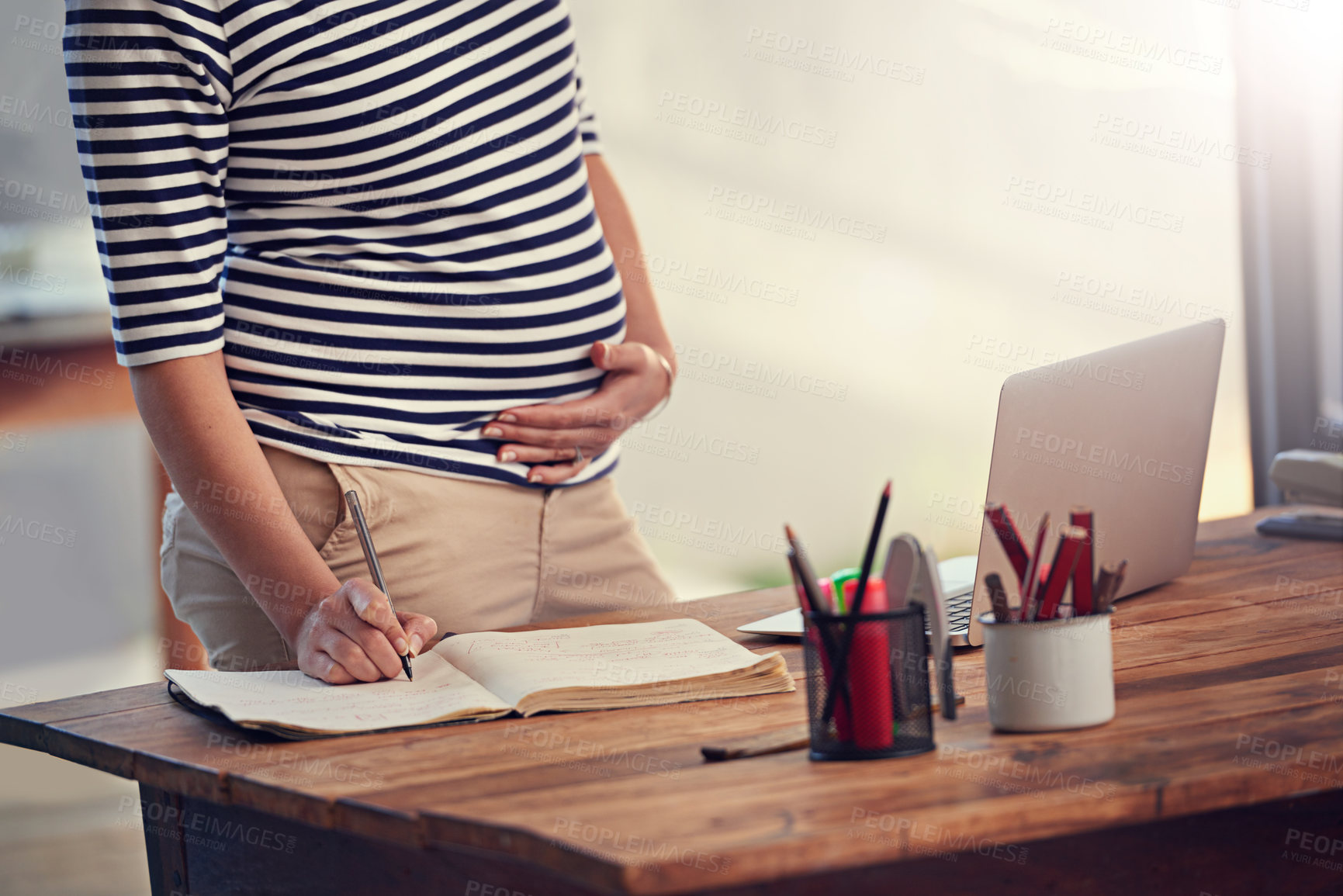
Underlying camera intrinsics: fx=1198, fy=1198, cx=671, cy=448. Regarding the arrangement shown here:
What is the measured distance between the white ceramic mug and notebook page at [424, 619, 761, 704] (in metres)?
0.24

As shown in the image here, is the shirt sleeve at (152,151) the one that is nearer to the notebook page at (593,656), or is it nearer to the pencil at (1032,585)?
the notebook page at (593,656)

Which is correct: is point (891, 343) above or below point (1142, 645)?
above

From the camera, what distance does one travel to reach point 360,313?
1193mm

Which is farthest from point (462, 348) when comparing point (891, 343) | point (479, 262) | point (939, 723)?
point (891, 343)

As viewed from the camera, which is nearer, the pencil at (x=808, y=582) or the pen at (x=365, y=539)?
the pencil at (x=808, y=582)

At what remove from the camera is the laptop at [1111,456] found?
1003 mm

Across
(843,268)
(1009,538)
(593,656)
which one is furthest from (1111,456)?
(843,268)

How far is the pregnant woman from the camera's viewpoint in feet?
3.44

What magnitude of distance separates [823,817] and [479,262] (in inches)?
30.6

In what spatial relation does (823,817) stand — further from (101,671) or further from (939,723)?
(101,671)

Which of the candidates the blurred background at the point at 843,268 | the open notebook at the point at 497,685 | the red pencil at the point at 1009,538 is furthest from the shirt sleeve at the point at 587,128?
the blurred background at the point at 843,268

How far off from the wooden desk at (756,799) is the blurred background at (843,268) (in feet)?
6.05

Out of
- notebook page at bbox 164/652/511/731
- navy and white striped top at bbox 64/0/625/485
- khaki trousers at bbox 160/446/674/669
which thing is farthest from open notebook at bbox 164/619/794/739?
navy and white striped top at bbox 64/0/625/485

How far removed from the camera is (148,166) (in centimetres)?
104
